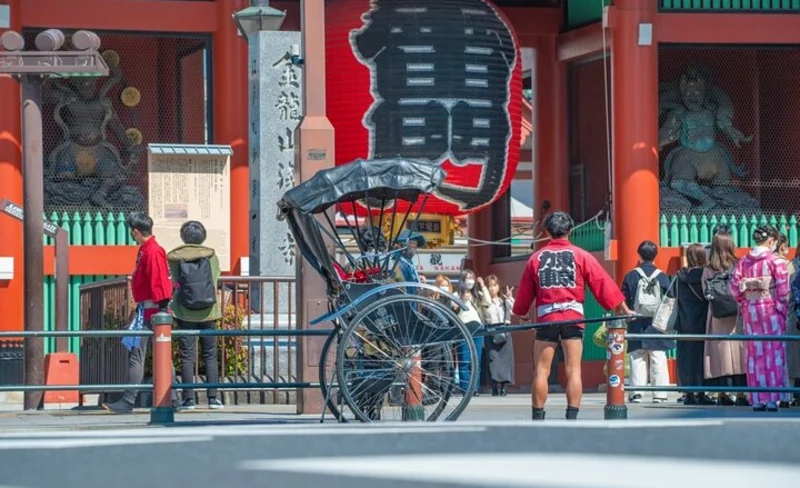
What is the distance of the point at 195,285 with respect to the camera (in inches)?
599

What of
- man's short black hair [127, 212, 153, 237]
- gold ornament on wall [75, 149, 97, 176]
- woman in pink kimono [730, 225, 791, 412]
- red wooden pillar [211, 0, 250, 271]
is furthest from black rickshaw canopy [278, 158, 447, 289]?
gold ornament on wall [75, 149, 97, 176]

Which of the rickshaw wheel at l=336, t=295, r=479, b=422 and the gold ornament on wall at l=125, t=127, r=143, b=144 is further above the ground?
the gold ornament on wall at l=125, t=127, r=143, b=144

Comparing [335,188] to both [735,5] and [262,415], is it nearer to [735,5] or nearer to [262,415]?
[262,415]

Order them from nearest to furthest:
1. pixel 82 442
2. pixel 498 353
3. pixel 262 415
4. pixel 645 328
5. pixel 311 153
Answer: pixel 82 442
pixel 262 415
pixel 311 153
pixel 645 328
pixel 498 353

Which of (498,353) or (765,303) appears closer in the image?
(765,303)

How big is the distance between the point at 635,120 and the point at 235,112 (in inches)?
194

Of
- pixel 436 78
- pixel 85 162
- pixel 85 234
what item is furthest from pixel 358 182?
pixel 85 162

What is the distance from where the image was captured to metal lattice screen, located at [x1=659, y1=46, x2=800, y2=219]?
24.2m

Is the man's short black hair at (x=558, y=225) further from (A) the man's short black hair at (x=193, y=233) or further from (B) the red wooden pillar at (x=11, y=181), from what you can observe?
(B) the red wooden pillar at (x=11, y=181)

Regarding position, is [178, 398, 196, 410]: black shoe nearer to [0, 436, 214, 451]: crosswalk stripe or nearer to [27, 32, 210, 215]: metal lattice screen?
[0, 436, 214, 451]: crosswalk stripe

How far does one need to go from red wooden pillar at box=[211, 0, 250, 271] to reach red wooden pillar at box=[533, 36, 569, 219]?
503 cm

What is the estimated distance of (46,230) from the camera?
18.0m

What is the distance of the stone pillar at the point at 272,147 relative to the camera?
57.6 ft

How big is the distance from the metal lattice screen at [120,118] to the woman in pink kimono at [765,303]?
30.1ft
